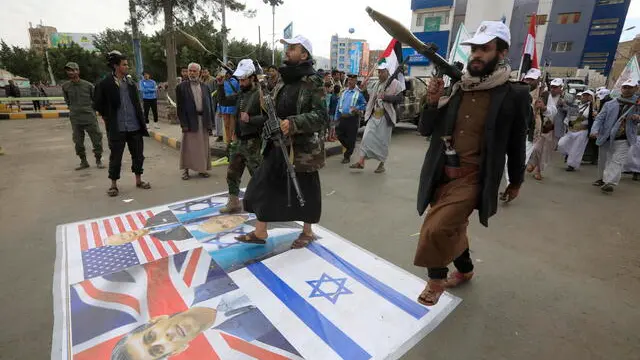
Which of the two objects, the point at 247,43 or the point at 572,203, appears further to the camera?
the point at 247,43

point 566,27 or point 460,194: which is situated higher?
point 566,27

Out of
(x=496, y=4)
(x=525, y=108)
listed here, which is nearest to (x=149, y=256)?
(x=525, y=108)

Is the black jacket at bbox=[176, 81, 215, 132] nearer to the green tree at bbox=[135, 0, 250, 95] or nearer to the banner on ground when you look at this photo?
the banner on ground

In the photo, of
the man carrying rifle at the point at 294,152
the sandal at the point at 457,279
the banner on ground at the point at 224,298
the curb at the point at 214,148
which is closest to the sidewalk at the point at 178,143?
the curb at the point at 214,148

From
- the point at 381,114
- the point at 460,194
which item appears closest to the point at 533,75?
the point at 381,114

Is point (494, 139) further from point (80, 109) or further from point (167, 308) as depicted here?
point (80, 109)

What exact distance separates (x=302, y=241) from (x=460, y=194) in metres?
1.61

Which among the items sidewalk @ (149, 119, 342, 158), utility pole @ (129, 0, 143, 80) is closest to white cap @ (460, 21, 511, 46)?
sidewalk @ (149, 119, 342, 158)

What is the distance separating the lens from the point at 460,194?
221 cm

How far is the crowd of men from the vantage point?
6.95 feet

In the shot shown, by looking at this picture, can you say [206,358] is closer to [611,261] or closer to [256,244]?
[256,244]

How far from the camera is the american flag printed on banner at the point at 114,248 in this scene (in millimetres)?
2820

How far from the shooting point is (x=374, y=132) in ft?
19.8

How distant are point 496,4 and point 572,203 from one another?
24.2m
